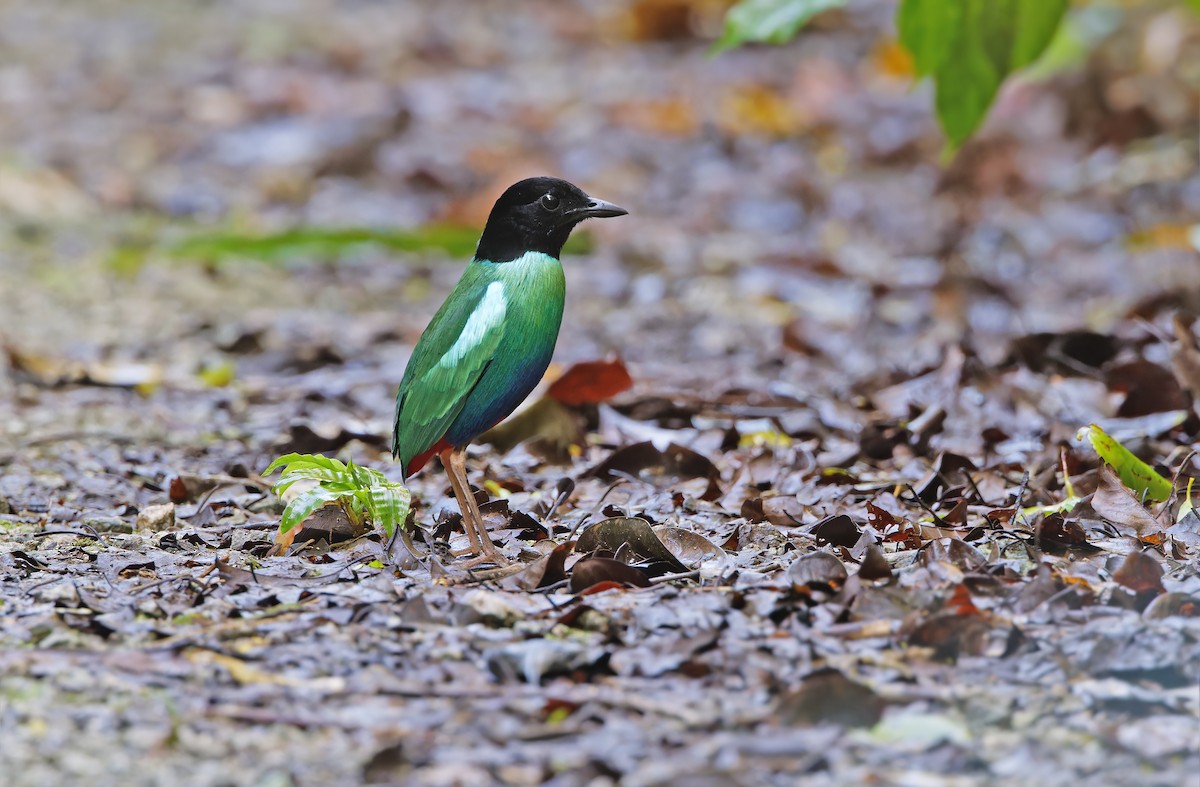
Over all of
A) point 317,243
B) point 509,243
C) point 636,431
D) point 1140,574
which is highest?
point 509,243

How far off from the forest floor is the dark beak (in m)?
0.73

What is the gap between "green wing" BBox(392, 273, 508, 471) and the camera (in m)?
3.36

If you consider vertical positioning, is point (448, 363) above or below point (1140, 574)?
above

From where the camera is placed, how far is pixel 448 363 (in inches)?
133

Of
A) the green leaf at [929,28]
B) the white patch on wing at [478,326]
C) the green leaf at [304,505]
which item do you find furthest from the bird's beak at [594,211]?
the green leaf at [929,28]

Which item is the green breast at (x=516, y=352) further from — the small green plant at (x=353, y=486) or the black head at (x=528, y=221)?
the small green plant at (x=353, y=486)

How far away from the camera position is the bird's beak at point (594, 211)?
11.8 ft

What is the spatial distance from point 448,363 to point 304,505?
485 mm

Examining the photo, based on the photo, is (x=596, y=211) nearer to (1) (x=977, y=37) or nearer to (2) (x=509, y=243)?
(2) (x=509, y=243)

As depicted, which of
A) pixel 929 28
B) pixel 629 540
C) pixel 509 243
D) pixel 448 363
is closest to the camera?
pixel 629 540

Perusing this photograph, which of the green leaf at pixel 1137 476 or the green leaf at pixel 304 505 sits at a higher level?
the green leaf at pixel 304 505

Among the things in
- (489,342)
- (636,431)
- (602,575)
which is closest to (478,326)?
(489,342)

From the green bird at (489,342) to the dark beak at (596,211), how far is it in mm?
39

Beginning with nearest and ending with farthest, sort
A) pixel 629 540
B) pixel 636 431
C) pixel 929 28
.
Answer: pixel 629 540
pixel 929 28
pixel 636 431
